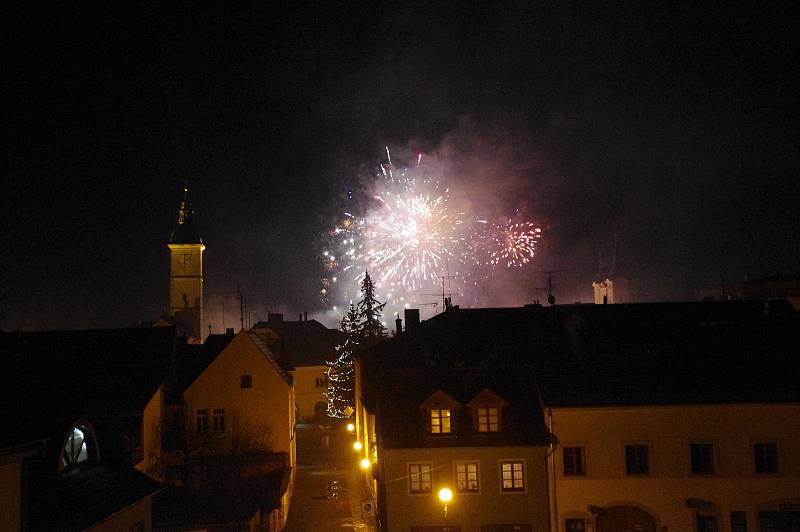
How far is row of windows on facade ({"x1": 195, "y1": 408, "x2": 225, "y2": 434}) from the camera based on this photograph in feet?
133

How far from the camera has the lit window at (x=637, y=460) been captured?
28.9 meters

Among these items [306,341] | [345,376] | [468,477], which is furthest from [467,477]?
[306,341]

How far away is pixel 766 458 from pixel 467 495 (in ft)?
38.6

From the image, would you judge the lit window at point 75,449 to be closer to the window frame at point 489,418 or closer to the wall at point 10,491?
the wall at point 10,491

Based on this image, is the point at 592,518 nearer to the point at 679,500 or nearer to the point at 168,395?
the point at 679,500

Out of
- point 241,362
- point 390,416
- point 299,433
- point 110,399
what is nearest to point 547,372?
point 390,416

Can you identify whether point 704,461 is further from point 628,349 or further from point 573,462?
point 628,349

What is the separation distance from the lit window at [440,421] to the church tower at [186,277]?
71.7m

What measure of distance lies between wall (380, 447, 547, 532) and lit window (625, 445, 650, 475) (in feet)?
11.0

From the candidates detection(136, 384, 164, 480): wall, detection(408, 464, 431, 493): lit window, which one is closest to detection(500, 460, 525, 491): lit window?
detection(408, 464, 431, 493): lit window

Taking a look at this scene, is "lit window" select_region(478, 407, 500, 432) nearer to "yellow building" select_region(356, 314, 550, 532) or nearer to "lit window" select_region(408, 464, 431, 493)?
"yellow building" select_region(356, 314, 550, 532)

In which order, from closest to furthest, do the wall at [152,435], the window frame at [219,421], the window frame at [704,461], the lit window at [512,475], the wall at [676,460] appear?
the wall at [676,460], the window frame at [704,461], the lit window at [512,475], the wall at [152,435], the window frame at [219,421]

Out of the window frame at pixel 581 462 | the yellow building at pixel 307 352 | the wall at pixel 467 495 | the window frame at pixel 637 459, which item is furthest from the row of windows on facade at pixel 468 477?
the yellow building at pixel 307 352

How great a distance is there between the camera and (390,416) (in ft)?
100
